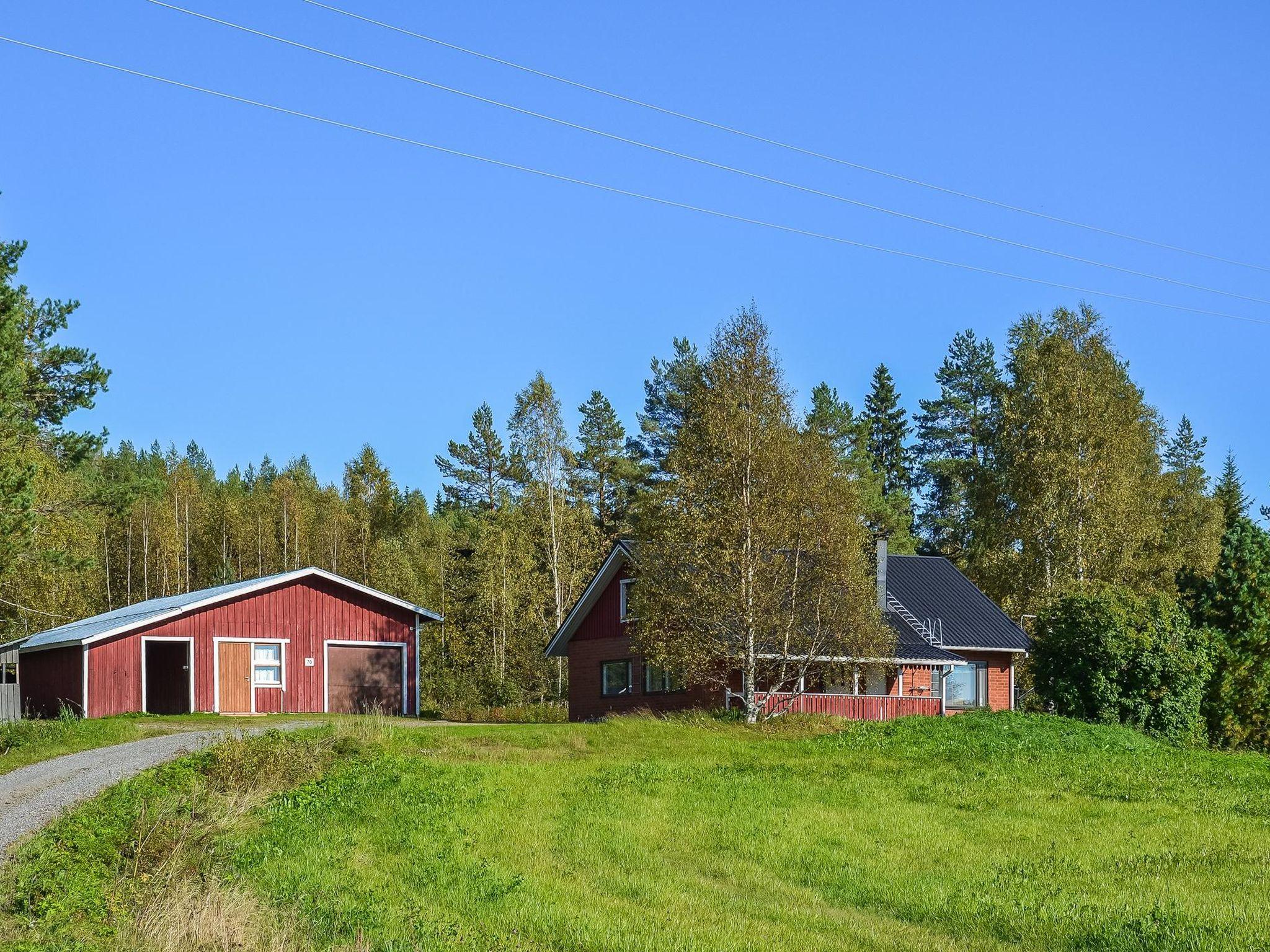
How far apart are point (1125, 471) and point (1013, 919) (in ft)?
118

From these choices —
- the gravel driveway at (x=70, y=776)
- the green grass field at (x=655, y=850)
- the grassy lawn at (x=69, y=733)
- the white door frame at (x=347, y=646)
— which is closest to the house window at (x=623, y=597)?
the white door frame at (x=347, y=646)

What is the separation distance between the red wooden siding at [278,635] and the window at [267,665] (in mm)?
171

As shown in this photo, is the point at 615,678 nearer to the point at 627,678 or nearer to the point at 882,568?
the point at 627,678

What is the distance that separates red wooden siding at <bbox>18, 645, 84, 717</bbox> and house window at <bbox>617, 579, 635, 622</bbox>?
15166 mm

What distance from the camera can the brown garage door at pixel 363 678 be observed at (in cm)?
4066

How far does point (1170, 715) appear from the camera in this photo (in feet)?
104

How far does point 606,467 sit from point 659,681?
29.5 metres

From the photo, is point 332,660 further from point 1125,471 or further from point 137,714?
point 1125,471

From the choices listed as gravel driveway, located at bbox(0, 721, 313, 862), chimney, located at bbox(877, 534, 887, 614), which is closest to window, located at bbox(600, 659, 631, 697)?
chimney, located at bbox(877, 534, 887, 614)

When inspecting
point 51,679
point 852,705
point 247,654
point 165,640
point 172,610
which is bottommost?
point 852,705

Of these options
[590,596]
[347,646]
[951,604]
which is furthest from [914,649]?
[347,646]

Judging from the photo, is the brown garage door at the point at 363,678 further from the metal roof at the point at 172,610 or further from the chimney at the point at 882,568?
the chimney at the point at 882,568

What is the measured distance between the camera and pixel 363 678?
41.1m

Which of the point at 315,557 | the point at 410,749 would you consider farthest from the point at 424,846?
the point at 315,557
